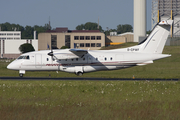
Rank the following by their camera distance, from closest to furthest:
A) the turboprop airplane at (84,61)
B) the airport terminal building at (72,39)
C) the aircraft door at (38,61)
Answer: the turboprop airplane at (84,61) → the aircraft door at (38,61) → the airport terminal building at (72,39)

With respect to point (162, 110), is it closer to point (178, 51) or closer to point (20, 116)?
point (20, 116)

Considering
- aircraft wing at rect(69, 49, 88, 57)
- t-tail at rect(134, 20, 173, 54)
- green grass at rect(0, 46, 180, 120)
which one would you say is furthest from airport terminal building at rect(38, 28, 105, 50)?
green grass at rect(0, 46, 180, 120)

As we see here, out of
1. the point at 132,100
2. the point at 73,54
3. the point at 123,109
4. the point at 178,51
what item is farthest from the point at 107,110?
the point at 178,51

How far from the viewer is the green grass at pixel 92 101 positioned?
1360 cm

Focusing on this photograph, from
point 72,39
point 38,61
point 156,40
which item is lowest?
point 38,61

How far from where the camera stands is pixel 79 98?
62.2 ft

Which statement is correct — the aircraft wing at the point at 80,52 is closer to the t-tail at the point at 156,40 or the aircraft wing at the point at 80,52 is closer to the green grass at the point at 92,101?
the t-tail at the point at 156,40

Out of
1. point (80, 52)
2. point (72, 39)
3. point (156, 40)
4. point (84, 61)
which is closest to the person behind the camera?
point (80, 52)

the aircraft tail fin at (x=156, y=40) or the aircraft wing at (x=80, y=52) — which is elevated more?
the aircraft tail fin at (x=156, y=40)

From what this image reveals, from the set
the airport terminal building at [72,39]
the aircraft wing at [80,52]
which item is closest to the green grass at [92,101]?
the aircraft wing at [80,52]

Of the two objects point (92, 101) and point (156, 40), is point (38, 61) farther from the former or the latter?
point (92, 101)

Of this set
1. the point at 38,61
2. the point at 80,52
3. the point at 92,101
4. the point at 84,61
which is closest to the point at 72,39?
the point at 38,61

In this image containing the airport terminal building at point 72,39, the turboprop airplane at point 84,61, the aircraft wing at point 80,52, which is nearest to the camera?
the aircraft wing at point 80,52

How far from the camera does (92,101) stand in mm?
17703
